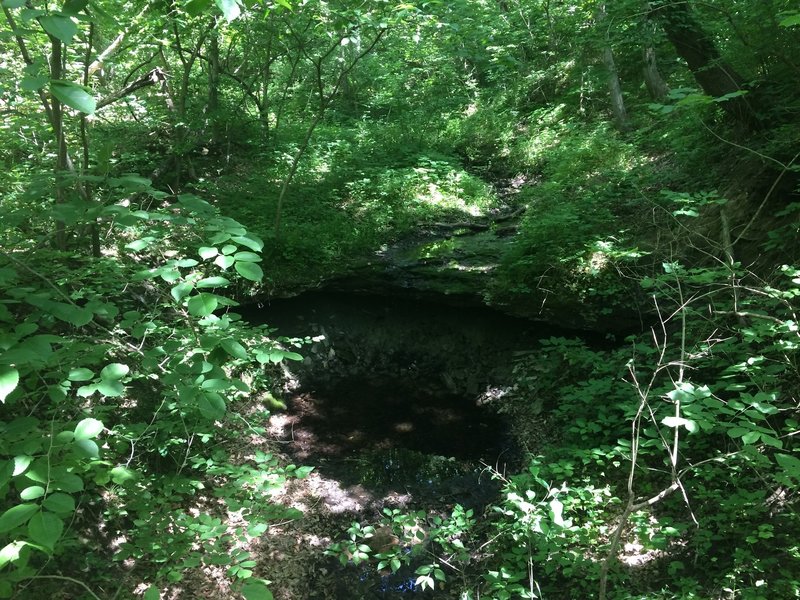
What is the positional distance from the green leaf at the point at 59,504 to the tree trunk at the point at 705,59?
19.6ft

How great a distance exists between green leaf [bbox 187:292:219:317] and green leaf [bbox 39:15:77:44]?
75cm

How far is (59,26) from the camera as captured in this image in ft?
4.10

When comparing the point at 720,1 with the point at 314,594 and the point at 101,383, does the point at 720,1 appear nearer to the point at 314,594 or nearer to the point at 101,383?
the point at 101,383

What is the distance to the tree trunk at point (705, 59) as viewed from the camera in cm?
486

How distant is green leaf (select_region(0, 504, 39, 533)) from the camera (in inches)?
49.1

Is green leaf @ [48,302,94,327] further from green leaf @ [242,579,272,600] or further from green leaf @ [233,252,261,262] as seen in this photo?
green leaf @ [242,579,272,600]

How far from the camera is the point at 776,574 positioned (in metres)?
2.99

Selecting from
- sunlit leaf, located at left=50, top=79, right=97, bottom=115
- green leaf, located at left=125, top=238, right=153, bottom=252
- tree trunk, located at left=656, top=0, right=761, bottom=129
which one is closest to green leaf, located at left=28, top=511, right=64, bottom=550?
green leaf, located at left=125, top=238, right=153, bottom=252

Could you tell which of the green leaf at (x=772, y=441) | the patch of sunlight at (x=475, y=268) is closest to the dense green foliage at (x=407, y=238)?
the green leaf at (x=772, y=441)

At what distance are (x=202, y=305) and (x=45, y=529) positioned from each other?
0.71 metres

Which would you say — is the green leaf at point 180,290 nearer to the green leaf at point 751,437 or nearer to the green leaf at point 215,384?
the green leaf at point 215,384

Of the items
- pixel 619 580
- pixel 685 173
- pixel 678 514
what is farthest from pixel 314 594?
pixel 685 173

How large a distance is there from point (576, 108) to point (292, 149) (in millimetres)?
5762

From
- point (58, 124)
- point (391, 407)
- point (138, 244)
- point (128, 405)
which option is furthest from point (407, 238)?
point (138, 244)
